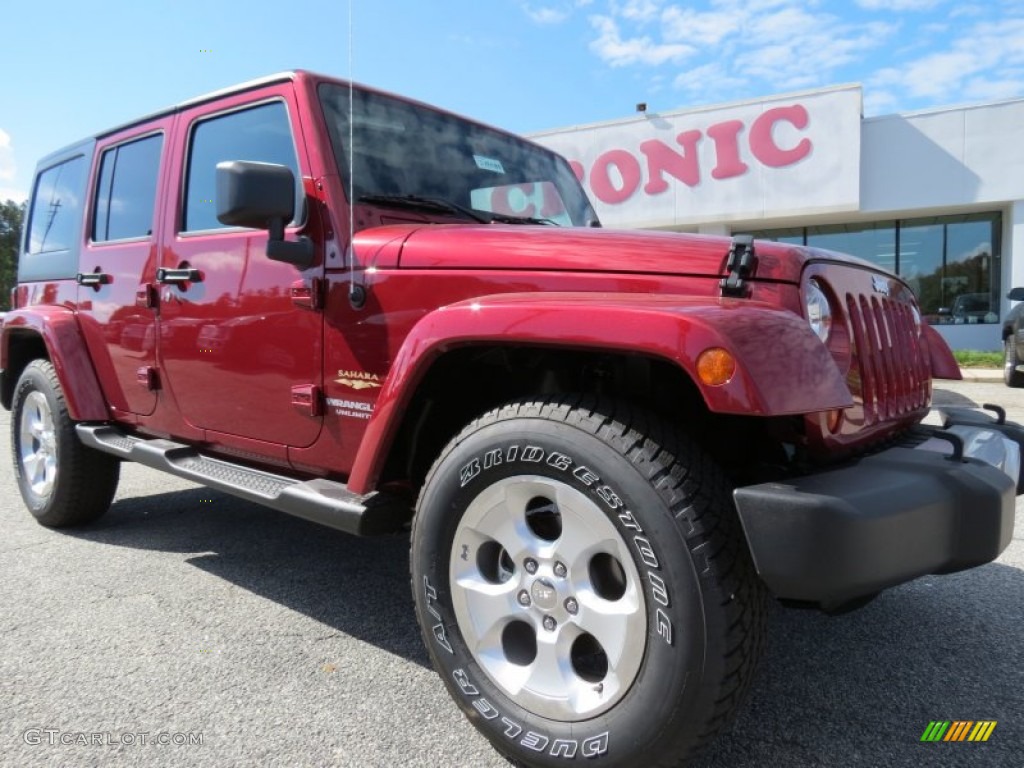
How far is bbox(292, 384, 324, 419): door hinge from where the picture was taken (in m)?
2.58

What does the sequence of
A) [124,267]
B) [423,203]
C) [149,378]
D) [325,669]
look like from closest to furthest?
[325,669] → [423,203] → [149,378] → [124,267]

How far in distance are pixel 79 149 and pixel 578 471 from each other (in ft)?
12.3

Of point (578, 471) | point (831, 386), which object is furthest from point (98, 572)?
point (831, 386)

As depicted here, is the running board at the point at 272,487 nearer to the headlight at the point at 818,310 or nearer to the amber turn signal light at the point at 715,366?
the amber turn signal light at the point at 715,366

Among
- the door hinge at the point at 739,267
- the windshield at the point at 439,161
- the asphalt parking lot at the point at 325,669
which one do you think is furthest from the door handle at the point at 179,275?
the door hinge at the point at 739,267

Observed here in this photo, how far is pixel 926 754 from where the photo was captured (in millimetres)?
1922

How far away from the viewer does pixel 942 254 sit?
15.1 metres

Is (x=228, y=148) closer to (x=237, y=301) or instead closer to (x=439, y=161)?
(x=237, y=301)

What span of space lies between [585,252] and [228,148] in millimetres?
1779

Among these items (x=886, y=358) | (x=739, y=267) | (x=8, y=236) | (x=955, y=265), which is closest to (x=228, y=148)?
(x=739, y=267)

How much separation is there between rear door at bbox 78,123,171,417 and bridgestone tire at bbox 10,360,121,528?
0.35 m

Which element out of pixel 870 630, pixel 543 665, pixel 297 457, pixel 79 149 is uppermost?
pixel 79 149

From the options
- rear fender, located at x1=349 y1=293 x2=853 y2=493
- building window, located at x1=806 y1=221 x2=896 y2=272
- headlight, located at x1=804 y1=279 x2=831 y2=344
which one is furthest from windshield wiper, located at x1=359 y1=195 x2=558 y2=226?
building window, located at x1=806 y1=221 x2=896 y2=272

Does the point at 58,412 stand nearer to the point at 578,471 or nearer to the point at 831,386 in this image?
the point at 578,471
